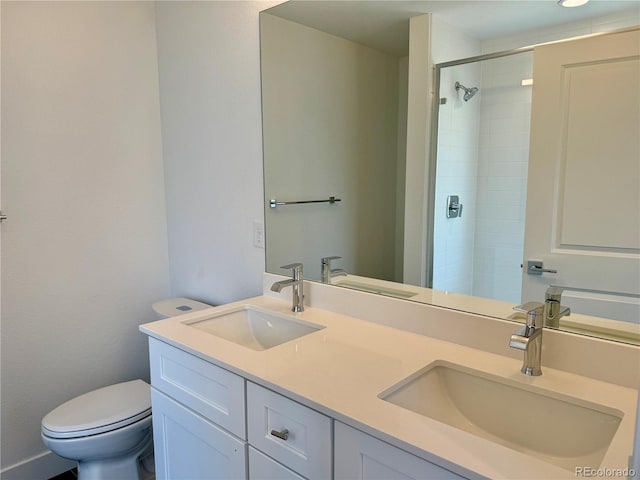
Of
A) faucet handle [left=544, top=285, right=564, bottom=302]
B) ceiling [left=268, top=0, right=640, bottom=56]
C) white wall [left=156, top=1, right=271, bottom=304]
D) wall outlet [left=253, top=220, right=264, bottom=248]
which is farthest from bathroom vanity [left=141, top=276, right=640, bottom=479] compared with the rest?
ceiling [left=268, top=0, right=640, bottom=56]

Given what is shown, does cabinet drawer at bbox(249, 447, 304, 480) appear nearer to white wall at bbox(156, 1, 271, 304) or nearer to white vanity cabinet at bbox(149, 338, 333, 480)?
white vanity cabinet at bbox(149, 338, 333, 480)

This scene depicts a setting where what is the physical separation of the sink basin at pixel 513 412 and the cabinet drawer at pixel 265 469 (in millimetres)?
314

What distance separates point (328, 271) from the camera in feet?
5.82

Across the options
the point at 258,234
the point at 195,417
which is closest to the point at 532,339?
the point at 195,417

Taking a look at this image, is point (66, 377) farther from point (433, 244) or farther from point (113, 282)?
point (433, 244)

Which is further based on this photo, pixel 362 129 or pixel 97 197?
pixel 97 197

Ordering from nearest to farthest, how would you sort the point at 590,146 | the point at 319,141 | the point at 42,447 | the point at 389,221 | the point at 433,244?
the point at 590,146 < the point at 433,244 < the point at 389,221 < the point at 319,141 < the point at 42,447

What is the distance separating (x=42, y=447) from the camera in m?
2.08

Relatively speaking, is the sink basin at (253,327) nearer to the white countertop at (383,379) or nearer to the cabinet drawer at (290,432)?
the white countertop at (383,379)

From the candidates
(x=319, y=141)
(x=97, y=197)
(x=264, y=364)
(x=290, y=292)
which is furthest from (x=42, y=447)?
(x=319, y=141)

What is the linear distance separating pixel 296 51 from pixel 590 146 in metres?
1.14

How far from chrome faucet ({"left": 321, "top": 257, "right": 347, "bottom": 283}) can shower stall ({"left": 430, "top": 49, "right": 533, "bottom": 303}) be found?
0.40 metres

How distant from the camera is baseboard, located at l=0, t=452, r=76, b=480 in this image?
6.58ft

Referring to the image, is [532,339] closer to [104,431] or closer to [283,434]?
[283,434]
